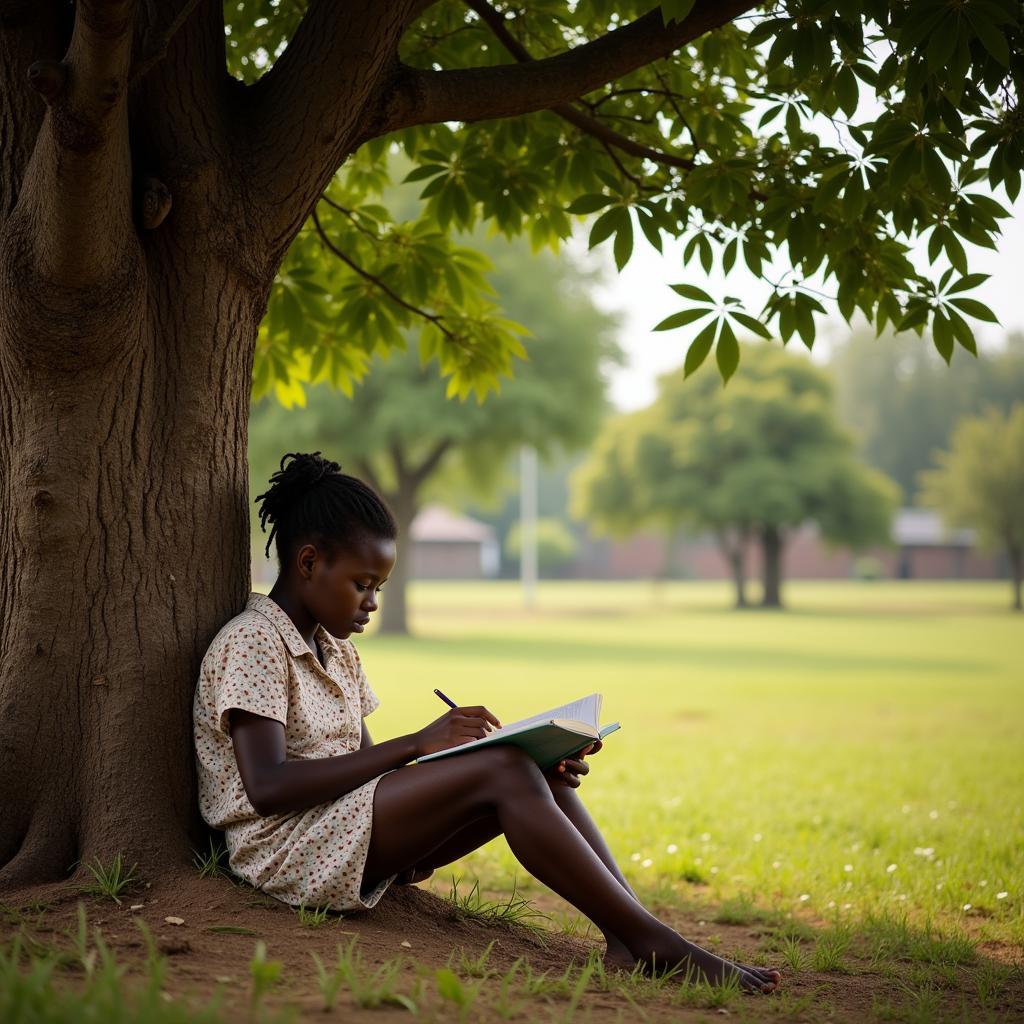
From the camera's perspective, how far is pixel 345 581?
11.3 ft

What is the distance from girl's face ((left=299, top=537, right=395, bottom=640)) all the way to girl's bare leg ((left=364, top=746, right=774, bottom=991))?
1.73 ft

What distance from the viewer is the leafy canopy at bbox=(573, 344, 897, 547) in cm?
3984

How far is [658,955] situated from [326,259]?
3.82m

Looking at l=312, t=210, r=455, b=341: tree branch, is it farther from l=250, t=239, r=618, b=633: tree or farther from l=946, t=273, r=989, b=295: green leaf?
Result: l=250, t=239, r=618, b=633: tree

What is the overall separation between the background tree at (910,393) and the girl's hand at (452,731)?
9968 cm

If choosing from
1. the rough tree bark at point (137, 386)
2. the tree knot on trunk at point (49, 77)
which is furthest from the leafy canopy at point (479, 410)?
the tree knot on trunk at point (49, 77)

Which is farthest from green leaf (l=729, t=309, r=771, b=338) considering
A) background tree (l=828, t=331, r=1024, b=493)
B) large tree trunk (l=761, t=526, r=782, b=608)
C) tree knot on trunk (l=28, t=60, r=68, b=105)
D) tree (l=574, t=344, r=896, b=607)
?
background tree (l=828, t=331, r=1024, b=493)

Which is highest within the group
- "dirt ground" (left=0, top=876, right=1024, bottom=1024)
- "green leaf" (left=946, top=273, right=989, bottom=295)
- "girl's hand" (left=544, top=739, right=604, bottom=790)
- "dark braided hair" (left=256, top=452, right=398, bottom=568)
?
"green leaf" (left=946, top=273, right=989, bottom=295)

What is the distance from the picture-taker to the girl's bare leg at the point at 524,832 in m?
3.10

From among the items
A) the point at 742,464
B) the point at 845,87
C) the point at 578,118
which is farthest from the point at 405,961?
the point at 742,464

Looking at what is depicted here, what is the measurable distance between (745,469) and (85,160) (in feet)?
126

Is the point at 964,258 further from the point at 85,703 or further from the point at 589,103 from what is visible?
the point at 85,703

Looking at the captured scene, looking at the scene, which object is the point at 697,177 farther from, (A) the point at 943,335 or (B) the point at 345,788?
(B) the point at 345,788

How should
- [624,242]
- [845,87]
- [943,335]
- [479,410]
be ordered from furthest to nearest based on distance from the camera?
1. [479,410]
2. [624,242]
3. [943,335]
4. [845,87]
